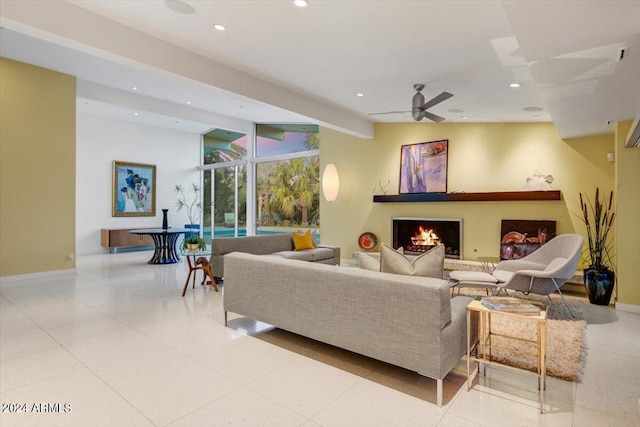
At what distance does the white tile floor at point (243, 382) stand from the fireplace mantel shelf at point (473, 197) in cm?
209

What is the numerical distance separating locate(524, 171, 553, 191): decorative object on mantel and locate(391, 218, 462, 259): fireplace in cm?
124

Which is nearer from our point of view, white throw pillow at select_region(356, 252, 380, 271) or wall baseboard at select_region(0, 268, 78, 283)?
white throw pillow at select_region(356, 252, 380, 271)

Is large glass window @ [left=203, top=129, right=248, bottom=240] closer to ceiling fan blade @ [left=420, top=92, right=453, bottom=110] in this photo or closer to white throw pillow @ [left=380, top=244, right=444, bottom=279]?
ceiling fan blade @ [left=420, top=92, right=453, bottom=110]

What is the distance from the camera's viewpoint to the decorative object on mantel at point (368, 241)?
24.5 feet

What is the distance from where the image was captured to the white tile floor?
2.10 meters

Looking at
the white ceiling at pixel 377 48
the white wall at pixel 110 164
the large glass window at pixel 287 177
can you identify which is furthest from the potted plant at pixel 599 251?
the white wall at pixel 110 164

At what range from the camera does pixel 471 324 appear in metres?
2.59

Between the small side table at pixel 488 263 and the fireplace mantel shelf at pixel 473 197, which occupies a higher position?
the fireplace mantel shelf at pixel 473 197

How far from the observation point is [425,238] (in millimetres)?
6879

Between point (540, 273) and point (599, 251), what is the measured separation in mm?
1581

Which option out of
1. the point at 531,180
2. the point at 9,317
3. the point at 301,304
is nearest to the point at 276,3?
the point at 301,304

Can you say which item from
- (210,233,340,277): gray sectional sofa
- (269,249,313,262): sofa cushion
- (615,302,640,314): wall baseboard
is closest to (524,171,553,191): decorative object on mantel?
(615,302,640,314): wall baseboard

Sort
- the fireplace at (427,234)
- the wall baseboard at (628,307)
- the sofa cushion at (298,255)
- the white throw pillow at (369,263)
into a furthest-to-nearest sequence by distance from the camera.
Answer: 1. the fireplace at (427,234)
2. the sofa cushion at (298,255)
3. the wall baseboard at (628,307)
4. the white throw pillow at (369,263)

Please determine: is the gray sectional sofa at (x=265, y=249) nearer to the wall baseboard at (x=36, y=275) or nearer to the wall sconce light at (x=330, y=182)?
the wall sconce light at (x=330, y=182)
